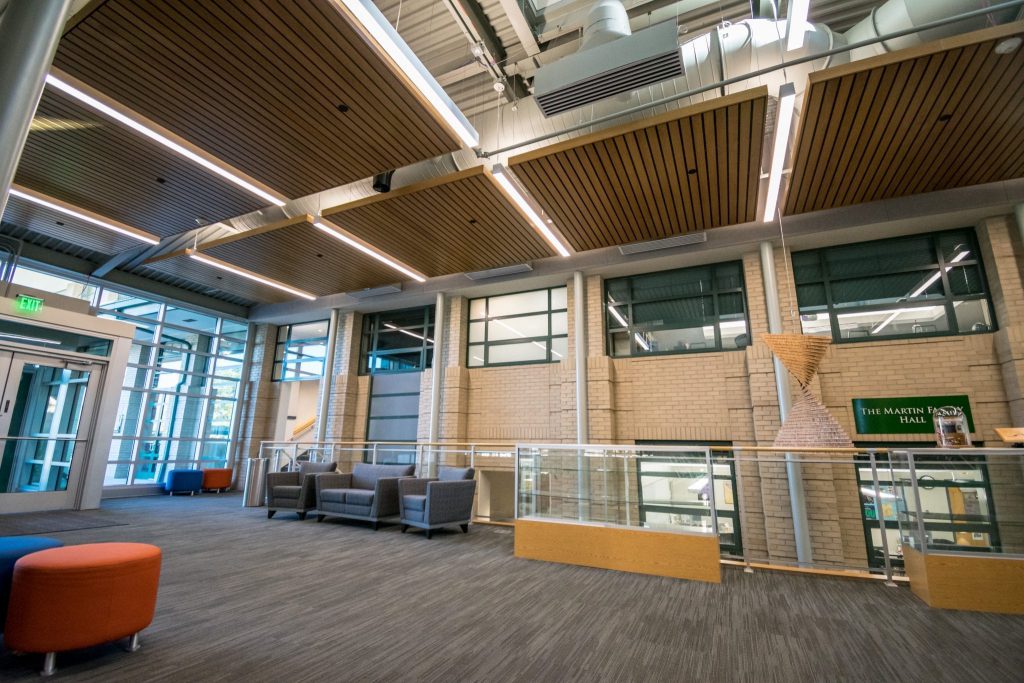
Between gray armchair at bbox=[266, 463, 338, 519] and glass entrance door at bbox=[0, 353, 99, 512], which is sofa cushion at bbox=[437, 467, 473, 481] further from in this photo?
glass entrance door at bbox=[0, 353, 99, 512]

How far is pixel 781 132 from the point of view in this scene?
464 centimetres

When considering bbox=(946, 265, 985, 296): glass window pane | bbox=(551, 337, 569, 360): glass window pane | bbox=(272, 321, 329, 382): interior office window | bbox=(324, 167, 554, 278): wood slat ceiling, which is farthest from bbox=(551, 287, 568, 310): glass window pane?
bbox=(272, 321, 329, 382): interior office window

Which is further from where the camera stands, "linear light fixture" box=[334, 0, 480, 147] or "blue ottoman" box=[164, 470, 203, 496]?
"blue ottoman" box=[164, 470, 203, 496]

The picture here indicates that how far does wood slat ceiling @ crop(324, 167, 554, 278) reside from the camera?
18.7ft

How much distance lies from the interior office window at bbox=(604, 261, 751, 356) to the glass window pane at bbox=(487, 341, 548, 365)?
136 cm

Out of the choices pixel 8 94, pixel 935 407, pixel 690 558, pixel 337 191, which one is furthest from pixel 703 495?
pixel 337 191

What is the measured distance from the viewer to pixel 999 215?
6.11 meters

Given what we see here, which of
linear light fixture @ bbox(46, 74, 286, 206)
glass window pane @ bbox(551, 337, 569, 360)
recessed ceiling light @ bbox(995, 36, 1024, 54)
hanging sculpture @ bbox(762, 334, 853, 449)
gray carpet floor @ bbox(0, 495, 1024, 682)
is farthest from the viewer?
A: glass window pane @ bbox(551, 337, 569, 360)

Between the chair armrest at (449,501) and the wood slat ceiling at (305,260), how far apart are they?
4157 millimetres

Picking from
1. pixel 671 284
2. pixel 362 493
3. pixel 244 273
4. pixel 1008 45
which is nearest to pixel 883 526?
pixel 1008 45

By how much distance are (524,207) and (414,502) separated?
409 cm

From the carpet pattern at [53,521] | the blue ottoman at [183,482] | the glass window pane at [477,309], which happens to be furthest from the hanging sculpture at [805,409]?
the blue ottoman at [183,482]

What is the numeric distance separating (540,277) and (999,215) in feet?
21.3

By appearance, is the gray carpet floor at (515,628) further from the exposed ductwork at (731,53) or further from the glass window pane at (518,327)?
the glass window pane at (518,327)
